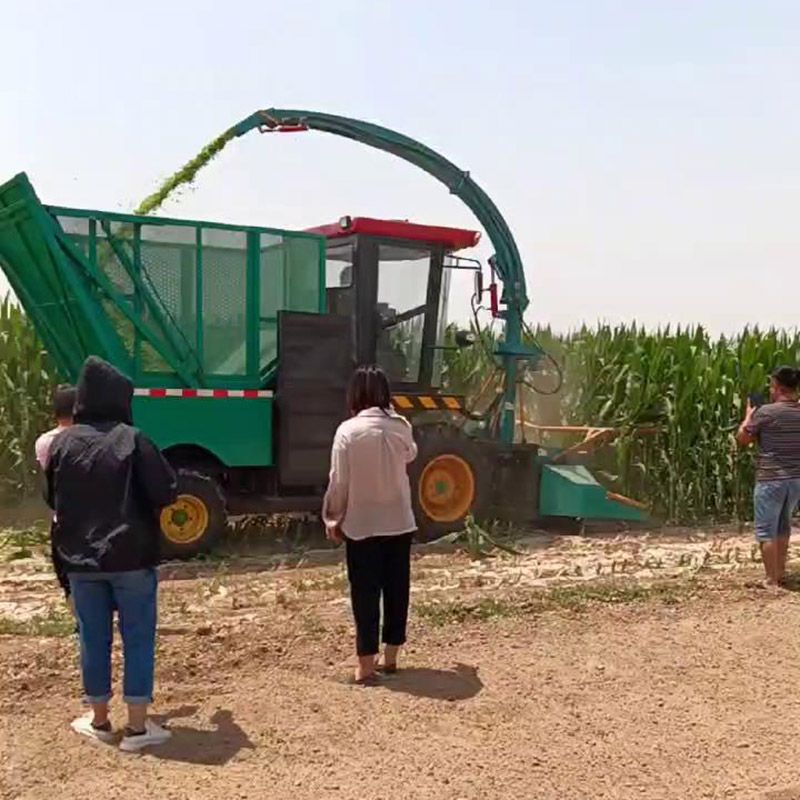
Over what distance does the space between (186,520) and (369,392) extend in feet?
12.4

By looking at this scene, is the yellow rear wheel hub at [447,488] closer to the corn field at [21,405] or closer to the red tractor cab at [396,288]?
the red tractor cab at [396,288]

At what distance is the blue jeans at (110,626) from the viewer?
415cm

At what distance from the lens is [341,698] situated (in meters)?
4.66

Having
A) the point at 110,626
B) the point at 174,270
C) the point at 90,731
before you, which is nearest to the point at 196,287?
the point at 174,270

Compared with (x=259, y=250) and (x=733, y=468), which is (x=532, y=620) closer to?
(x=259, y=250)

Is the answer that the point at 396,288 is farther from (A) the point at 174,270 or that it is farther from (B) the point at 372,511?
(B) the point at 372,511

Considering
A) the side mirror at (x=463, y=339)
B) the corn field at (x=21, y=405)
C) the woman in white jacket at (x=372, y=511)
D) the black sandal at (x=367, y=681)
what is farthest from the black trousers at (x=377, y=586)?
the corn field at (x=21, y=405)

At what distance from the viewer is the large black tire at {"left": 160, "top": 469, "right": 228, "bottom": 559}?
8.29 m

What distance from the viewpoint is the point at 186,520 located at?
328 inches

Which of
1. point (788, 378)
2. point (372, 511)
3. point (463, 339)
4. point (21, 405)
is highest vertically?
point (463, 339)

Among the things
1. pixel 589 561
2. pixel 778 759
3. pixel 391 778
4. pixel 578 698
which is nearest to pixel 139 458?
pixel 391 778

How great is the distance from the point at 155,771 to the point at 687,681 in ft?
8.62

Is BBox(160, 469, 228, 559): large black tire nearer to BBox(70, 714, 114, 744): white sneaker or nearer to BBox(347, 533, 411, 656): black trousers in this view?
BBox(347, 533, 411, 656): black trousers

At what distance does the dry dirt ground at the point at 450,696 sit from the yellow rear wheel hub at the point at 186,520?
930 mm
